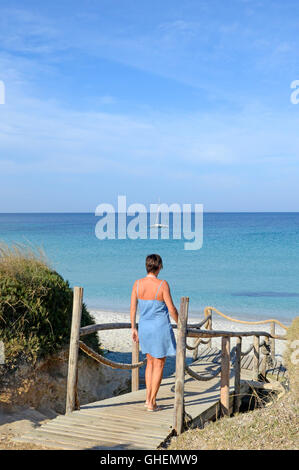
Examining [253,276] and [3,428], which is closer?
[3,428]

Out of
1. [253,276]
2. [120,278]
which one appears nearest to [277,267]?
[253,276]

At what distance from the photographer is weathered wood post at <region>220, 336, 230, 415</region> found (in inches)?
258

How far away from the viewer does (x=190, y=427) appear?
574 centimetres

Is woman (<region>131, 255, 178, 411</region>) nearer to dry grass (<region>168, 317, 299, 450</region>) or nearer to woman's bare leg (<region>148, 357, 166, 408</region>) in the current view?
woman's bare leg (<region>148, 357, 166, 408</region>)

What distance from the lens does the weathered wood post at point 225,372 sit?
6.54 metres

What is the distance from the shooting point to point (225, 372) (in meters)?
6.59

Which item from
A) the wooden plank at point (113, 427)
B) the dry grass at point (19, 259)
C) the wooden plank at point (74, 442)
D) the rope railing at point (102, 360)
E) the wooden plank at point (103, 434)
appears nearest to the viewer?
the wooden plank at point (74, 442)

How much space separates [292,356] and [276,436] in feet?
8.03

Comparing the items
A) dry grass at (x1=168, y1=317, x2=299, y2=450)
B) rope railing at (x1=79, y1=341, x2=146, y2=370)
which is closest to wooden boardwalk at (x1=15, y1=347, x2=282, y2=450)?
dry grass at (x1=168, y1=317, x2=299, y2=450)

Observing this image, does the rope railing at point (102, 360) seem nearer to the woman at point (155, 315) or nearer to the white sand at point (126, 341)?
the woman at point (155, 315)

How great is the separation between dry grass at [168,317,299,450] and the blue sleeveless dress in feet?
3.26

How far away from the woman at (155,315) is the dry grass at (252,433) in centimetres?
95

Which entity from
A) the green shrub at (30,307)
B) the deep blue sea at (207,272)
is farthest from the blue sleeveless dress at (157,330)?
the deep blue sea at (207,272)
